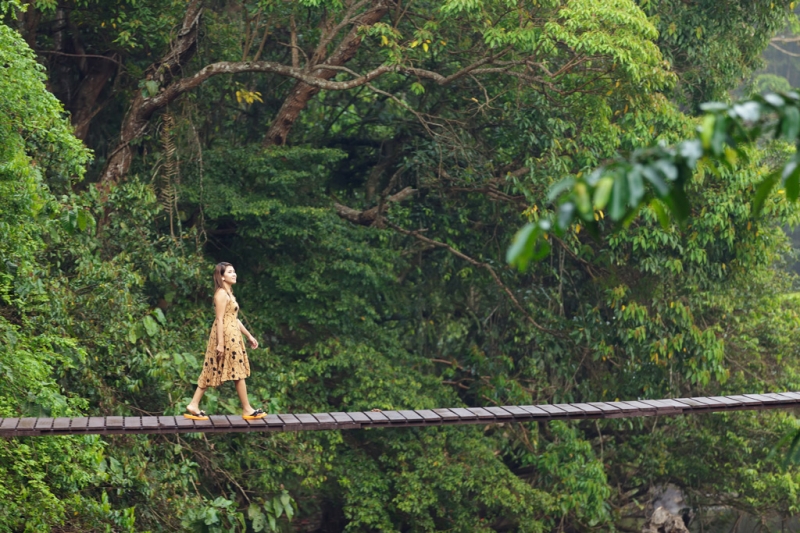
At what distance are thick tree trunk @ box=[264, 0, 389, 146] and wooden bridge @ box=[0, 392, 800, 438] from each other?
14.3 ft

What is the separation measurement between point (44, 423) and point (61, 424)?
83 mm

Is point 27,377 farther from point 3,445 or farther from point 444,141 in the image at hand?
point 444,141

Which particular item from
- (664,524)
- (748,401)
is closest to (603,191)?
(748,401)

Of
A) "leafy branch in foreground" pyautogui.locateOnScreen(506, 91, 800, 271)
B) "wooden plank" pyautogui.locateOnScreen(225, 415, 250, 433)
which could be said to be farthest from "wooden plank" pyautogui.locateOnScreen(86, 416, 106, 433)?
"leafy branch in foreground" pyautogui.locateOnScreen(506, 91, 800, 271)

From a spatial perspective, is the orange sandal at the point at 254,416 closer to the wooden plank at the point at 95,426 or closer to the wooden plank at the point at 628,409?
the wooden plank at the point at 95,426

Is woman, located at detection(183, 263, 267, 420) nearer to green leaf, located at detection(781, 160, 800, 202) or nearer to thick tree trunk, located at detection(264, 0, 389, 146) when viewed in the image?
green leaf, located at detection(781, 160, 800, 202)

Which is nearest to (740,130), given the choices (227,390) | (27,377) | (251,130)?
(27,377)

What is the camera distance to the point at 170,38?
8.73 meters

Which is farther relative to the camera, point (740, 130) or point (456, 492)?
point (456, 492)

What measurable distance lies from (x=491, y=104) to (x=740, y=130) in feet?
25.9

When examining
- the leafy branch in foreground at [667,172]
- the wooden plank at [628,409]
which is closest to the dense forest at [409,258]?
the wooden plank at [628,409]

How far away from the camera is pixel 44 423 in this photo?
4953 millimetres

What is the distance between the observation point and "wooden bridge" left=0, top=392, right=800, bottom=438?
4930 mm

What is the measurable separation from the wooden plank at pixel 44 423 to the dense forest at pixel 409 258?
163 centimetres
